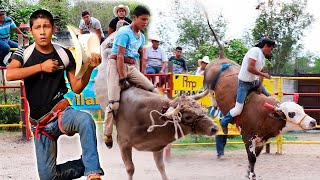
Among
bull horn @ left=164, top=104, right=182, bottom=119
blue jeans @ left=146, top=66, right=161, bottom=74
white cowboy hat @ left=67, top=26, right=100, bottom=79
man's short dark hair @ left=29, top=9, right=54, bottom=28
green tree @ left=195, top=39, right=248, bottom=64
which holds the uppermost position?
man's short dark hair @ left=29, top=9, right=54, bottom=28

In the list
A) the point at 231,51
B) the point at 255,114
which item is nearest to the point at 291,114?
the point at 255,114

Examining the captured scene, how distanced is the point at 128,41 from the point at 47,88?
2989 millimetres

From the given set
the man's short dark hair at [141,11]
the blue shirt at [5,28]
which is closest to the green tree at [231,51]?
the blue shirt at [5,28]

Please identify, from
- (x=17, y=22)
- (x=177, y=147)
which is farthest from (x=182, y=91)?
(x=17, y=22)

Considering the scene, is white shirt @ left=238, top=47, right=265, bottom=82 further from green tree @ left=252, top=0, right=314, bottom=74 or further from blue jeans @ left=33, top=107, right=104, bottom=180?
green tree @ left=252, top=0, right=314, bottom=74

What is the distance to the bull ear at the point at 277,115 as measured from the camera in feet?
27.1

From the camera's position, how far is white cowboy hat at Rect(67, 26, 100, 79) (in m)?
4.44

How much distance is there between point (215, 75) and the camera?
974 cm

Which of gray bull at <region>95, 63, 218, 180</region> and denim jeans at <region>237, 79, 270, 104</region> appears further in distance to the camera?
denim jeans at <region>237, 79, 270, 104</region>

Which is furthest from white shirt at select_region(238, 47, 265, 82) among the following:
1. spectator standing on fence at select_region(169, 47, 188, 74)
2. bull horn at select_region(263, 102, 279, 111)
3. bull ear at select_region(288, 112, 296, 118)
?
spectator standing on fence at select_region(169, 47, 188, 74)

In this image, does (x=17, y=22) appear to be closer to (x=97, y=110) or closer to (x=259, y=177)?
(x=97, y=110)

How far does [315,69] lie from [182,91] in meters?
25.5

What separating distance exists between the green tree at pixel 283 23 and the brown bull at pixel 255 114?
14.0 m

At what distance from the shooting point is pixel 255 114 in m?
8.70
